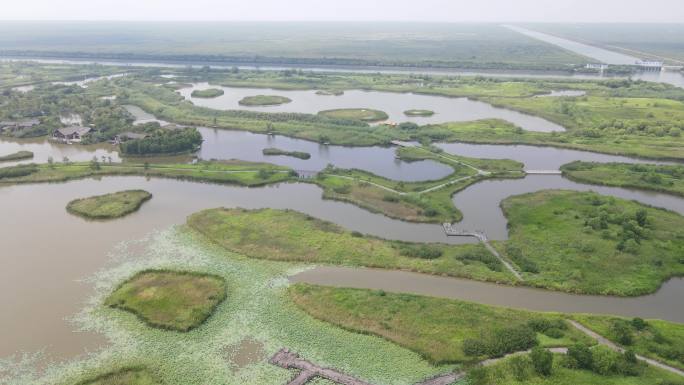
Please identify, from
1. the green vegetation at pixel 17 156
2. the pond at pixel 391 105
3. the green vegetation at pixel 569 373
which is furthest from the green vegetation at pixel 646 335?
the green vegetation at pixel 17 156

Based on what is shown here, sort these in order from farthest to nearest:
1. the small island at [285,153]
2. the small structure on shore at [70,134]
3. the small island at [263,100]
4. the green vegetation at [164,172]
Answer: the small island at [263,100] < the small structure on shore at [70,134] < the small island at [285,153] < the green vegetation at [164,172]

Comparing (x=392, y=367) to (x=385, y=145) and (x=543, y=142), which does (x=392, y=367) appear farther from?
(x=543, y=142)

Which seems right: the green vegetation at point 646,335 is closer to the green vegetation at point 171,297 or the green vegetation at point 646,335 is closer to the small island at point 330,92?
the green vegetation at point 171,297

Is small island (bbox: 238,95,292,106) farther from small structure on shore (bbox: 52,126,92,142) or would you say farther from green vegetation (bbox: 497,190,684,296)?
green vegetation (bbox: 497,190,684,296)

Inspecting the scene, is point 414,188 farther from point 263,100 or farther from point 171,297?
point 263,100

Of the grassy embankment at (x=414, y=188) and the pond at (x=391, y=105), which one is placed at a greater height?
the pond at (x=391, y=105)

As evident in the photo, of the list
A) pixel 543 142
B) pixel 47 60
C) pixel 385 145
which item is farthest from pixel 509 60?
pixel 47 60

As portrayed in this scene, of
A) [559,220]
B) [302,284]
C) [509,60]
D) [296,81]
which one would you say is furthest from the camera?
[509,60]
